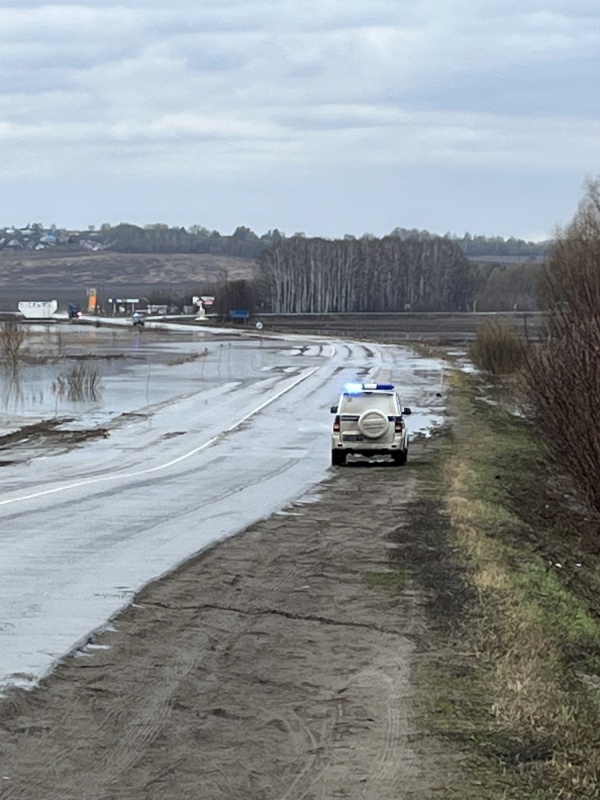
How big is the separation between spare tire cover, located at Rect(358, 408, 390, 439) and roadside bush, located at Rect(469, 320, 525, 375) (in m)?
36.3

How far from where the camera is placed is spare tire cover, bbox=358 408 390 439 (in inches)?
1155

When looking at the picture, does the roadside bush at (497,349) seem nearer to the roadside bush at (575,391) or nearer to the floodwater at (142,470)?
the floodwater at (142,470)

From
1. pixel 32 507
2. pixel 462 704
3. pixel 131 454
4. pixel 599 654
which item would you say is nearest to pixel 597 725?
pixel 462 704

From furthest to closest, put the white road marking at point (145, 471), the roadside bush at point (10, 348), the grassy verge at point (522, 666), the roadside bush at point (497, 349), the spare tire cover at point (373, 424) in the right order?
the roadside bush at point (10, 348) → the roadside bush at point (497, 349) → the spare tire cover at point (373, 424) → the white road marking at point (145, 471) → the grassy verge at point (522, 666)

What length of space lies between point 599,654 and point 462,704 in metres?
3.14

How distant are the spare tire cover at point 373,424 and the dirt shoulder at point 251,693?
13.0 metres

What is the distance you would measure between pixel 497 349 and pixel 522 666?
191 feet

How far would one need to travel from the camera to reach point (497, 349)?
68.2 m

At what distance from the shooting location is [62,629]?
11.4 meters

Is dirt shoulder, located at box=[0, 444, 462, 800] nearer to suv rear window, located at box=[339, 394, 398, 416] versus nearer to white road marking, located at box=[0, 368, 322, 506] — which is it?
white road marking, located at box=[0, 368, 322, 506]

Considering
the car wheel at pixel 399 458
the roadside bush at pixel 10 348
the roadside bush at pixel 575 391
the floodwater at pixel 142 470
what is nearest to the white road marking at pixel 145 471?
the floodwater at pixel 142 470

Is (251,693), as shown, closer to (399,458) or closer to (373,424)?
(373,424)

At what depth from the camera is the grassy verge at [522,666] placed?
7.97 meters

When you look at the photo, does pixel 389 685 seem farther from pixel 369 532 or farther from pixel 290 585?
pixel 369 532
